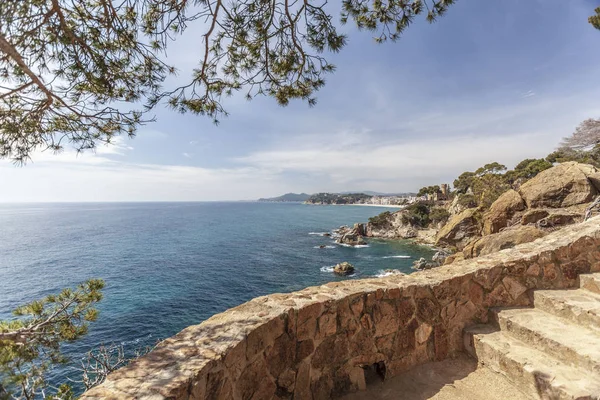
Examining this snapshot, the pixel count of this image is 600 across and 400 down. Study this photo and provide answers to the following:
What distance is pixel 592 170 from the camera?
12438 mm

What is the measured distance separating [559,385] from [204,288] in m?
21.5

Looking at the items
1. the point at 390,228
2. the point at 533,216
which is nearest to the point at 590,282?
the point at 533,216

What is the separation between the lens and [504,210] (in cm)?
1511

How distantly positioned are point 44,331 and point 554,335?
6460mm

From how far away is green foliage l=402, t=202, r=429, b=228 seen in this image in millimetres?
42125

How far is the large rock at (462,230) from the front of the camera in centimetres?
2334

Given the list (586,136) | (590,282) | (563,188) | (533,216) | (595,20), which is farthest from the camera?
(586,136)

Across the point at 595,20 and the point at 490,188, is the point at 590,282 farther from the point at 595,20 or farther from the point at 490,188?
the point at 490,188

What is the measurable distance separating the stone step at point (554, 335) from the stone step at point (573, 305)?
71 millimetres

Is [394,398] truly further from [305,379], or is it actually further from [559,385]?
[559,385]

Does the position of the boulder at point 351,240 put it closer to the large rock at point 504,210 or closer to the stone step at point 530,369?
the large rock at point 504,210

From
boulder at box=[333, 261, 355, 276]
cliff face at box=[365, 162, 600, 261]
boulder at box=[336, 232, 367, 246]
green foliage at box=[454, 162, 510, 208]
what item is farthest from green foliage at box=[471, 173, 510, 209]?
boulder at box=[336, 232, 367, 246]

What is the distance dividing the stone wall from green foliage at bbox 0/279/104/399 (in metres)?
2.48

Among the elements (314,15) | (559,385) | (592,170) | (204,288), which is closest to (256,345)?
(559,385)
